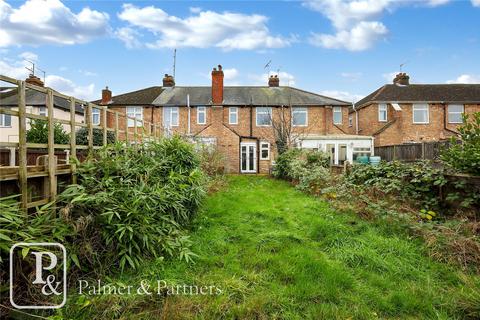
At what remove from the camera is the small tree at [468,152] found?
5195mm

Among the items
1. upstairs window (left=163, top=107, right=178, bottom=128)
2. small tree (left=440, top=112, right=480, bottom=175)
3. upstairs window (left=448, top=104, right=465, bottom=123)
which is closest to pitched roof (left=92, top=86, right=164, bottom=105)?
upstairs window (left=163, top=107, right=178, bottom=128)

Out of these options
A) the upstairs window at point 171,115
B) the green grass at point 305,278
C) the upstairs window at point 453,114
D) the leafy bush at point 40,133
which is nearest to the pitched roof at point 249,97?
the upstairs window at point 171,115

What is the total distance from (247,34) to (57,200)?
10.5 m

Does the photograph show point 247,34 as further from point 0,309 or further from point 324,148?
point 0,309

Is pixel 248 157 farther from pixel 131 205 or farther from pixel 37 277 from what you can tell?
pixel 37 277

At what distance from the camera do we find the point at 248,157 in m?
20.0

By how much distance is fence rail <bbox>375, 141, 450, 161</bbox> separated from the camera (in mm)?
9461

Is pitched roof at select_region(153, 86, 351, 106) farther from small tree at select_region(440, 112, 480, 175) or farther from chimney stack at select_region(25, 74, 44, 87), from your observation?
small tree at select_region(440, 112, 480, 175)

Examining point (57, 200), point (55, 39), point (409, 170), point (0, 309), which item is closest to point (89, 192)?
point (57, 200)

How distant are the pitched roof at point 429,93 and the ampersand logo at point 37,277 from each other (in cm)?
2282

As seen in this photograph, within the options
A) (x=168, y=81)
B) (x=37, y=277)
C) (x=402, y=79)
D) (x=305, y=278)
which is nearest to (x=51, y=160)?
(x=37, y=277)

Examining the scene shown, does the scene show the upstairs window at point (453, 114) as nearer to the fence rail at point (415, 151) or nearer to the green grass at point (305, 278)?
the fence rail at point (415, 151)

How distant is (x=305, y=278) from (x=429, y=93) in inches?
971

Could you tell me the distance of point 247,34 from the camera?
1180 cm
